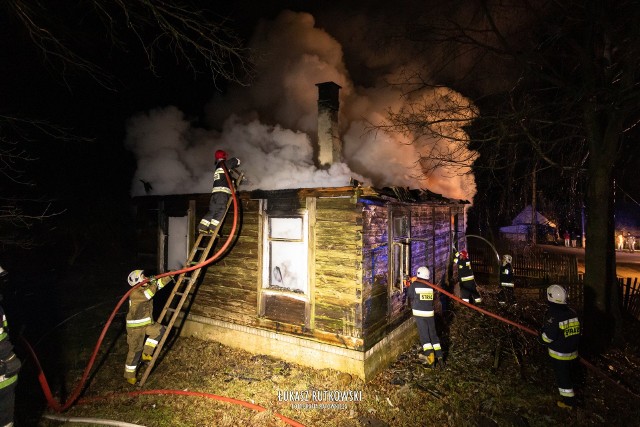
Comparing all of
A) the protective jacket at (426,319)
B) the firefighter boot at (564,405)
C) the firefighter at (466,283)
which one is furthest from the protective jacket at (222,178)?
the firefighter at (466,283)

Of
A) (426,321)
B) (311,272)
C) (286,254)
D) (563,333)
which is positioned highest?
(286,254)

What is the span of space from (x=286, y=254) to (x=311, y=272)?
802mm

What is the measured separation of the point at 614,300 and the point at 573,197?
295 cm

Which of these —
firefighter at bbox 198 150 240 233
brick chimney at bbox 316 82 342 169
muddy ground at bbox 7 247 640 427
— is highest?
brick chimney at bbox 316 82 342 169

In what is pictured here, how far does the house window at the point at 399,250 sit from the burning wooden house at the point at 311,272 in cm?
2

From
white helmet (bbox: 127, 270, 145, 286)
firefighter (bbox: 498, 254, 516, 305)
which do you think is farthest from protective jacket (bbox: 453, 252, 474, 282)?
white helmet (bbox: 127, 270, 145, 286)

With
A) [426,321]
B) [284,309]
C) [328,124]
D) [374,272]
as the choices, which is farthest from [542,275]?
[284,309]

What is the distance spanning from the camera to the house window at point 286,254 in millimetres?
6879

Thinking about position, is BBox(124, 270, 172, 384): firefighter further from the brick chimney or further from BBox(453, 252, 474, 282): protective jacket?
BBox(453, 252, 474, 282): protective jacket

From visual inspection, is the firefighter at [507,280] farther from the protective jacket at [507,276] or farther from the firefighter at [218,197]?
the firefighter at [218,197]

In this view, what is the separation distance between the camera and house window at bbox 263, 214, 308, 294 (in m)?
6.88

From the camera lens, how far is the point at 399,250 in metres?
7.77

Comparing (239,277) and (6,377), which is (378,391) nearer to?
(239,277)

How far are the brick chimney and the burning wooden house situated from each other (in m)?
3.45
